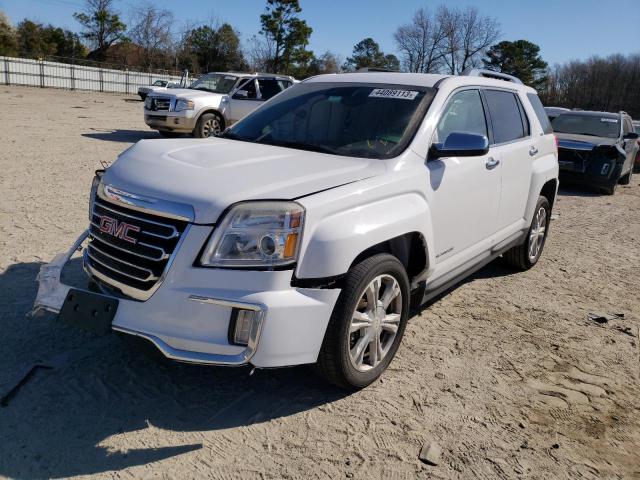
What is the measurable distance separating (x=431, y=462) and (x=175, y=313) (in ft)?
4.76

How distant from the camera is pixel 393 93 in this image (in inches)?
160

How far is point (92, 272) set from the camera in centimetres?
322

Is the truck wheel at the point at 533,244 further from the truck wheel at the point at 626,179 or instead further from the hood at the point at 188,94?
the hood at the point at 188,94

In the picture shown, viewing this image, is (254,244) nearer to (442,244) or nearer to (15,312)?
(442,244)

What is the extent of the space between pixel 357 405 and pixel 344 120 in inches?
77.1

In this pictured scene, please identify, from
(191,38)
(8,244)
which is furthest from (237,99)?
(191,38)

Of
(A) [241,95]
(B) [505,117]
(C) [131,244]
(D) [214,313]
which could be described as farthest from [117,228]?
(A) [241,95]

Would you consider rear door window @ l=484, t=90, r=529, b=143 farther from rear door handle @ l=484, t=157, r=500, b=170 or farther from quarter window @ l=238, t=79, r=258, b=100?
quarter window @ l=238, t=79, r=258, b=100

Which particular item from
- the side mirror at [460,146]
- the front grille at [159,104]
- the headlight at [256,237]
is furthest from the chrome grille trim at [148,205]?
the front grille at [159,104]

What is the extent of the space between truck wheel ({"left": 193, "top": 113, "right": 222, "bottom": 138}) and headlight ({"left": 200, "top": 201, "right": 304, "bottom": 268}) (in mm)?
11121

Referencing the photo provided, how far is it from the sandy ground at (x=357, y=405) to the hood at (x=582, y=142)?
7450mm

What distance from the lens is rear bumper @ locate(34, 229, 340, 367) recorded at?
8.87 feet

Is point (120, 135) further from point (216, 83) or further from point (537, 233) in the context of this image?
point (537, 233)

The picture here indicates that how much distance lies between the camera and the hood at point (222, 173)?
9.22 feet
